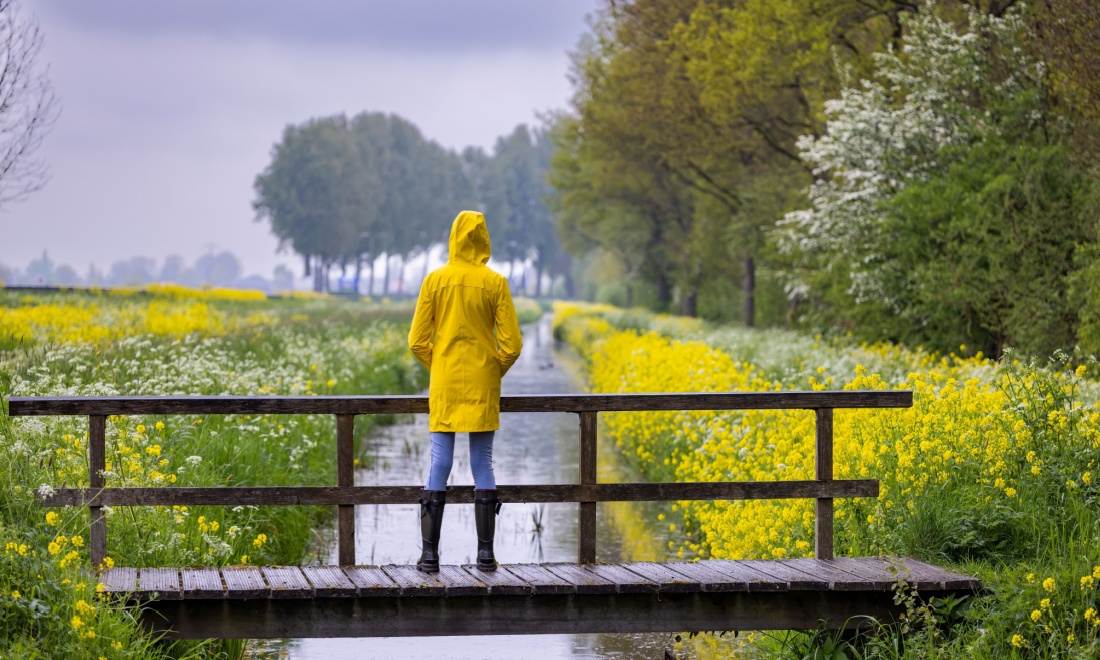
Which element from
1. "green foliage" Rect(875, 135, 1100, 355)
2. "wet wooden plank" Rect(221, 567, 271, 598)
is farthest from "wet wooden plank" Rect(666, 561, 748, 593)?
"green foliage" Rect(875, 135, 1100, 355)

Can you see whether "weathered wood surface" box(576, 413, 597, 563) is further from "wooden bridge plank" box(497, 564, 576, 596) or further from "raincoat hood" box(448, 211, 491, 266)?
"raincoat hood" box(448, 211, 491, 266)

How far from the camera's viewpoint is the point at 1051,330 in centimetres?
1495

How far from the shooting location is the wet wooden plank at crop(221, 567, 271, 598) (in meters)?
6.58

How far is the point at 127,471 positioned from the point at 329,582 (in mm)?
2295

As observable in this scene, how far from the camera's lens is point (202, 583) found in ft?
22.1

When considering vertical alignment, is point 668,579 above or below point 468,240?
below

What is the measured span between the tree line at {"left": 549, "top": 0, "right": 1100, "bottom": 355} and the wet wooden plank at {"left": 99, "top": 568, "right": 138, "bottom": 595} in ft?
33.2

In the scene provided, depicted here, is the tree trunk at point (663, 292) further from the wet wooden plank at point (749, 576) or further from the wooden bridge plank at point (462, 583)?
the wooden bridge plank at point (462, 583)

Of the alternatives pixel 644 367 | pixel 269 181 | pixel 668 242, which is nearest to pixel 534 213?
pixel 269 181

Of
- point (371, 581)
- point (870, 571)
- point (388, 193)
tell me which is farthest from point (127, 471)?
point (388, 193)

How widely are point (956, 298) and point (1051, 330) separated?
1806 millimetres

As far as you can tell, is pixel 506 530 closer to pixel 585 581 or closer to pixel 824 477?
pixel 824 477

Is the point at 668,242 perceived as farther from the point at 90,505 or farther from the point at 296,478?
the point at 90,505

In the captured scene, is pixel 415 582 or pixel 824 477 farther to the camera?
pixel 824 477
